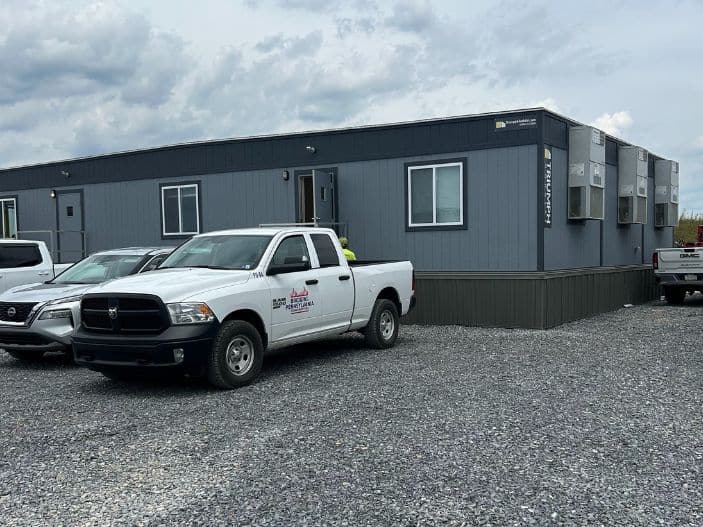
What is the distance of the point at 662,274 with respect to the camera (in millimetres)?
17500

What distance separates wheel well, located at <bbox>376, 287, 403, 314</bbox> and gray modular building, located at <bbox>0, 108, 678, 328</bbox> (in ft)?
9.81

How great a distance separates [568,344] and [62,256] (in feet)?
46.6

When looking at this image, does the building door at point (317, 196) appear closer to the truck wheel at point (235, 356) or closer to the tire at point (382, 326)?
the tire at point (382, 326)

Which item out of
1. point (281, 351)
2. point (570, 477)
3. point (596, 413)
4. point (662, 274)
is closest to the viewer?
point (570, 477)

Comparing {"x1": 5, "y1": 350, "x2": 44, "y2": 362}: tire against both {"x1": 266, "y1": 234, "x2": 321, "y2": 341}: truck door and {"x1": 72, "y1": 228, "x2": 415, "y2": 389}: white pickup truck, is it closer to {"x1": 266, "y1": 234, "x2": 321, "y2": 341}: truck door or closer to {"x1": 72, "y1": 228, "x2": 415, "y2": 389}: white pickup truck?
{"x1": 72, "y1": 228, "x2": 415, "y2": 389}: white pickup truck

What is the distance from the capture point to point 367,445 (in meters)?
5.66

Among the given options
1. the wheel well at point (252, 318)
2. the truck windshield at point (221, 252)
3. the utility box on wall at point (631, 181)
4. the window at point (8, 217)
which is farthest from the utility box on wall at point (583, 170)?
the window at point (8, 217)

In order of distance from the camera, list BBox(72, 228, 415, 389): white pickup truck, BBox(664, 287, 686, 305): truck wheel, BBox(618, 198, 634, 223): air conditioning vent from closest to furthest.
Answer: BBox(72, 228, 415, 389): white pickup truck < BBox(618, 198, 634, 223): air conditioning vent < BBox(664, 287, 686, 305): truck wheel

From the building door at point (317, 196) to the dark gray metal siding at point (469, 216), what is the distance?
0.20 metres

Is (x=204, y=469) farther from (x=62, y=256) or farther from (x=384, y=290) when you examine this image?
(x=62, y=256)

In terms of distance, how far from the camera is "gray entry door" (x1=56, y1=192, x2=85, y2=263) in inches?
758

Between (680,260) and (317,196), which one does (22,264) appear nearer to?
(317,196)

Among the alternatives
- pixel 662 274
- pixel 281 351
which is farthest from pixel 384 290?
pixel 662 274

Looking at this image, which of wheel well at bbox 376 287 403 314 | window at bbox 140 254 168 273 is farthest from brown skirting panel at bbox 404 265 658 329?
window at bbox 140 254 168 273
